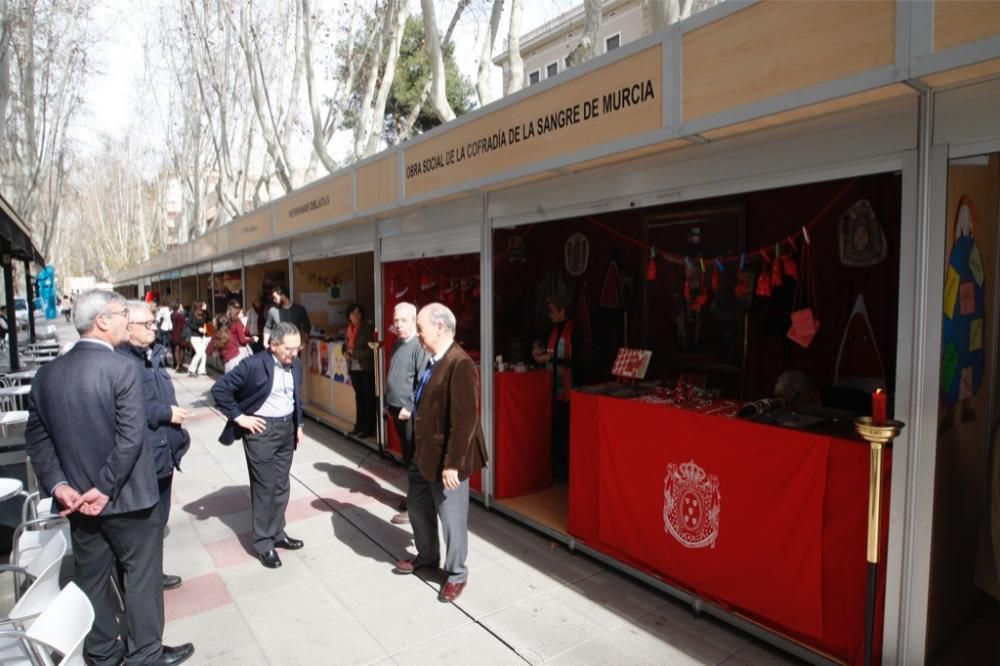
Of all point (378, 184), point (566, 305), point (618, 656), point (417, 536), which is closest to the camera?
point (618, 656)

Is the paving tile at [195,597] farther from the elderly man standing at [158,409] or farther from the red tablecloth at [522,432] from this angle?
the red tablecloth at [522,432]

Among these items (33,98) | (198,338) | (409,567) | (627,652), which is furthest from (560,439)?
(33,98)

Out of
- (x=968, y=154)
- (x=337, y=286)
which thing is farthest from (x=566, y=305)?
(x=337, y=286)

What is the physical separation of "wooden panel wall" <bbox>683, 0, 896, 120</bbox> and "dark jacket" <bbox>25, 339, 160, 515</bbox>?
2.92 m

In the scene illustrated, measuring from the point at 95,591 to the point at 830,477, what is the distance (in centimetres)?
347

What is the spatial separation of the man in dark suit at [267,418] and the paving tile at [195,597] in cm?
35

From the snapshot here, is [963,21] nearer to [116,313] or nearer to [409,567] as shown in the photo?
[116,313]

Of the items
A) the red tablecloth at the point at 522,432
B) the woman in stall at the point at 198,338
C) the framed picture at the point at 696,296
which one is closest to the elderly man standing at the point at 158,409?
the red tablecloth at the point at 522,432

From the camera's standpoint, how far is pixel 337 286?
32.5ft

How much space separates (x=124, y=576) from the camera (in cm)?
285

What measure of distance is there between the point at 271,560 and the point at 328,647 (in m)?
1.16

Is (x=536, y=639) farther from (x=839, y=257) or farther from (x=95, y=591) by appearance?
(x=839, y=257)

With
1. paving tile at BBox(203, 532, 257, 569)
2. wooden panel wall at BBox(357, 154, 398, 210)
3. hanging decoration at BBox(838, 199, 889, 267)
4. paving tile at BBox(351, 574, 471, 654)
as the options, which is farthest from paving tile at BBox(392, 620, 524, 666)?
wooden panel wall at BBox(357, 154, 398, 210)

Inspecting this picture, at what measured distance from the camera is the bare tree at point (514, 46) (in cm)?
720
